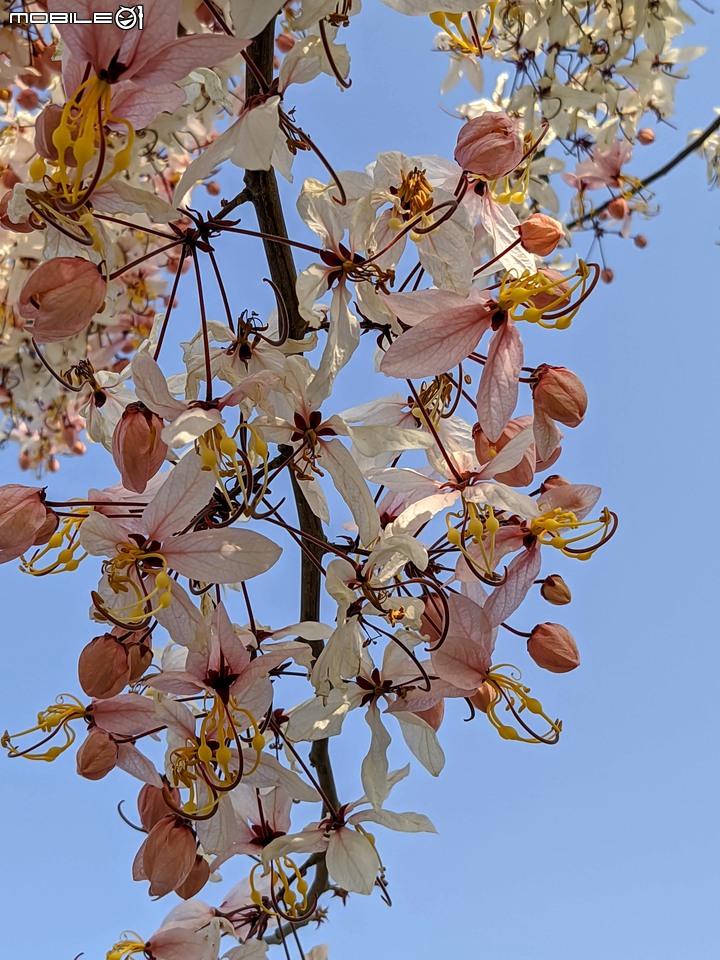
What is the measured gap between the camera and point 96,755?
72cm

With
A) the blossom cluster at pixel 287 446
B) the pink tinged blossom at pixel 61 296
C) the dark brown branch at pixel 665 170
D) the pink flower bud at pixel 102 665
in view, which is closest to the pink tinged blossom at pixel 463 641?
the blossom cluster at pixel 287 446

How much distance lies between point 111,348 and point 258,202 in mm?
1121

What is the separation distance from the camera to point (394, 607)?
64cm

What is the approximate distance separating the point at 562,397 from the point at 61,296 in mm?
352

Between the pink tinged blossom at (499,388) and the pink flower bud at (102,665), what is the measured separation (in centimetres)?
31

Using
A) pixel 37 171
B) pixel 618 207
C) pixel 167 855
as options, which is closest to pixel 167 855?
pixel 167 855

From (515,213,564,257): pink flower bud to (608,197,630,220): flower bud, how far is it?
1.17m

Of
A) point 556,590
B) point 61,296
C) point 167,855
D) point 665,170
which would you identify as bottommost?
point 167,855

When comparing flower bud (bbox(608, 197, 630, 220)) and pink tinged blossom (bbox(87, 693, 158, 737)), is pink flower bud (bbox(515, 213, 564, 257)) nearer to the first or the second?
pink tinged blossom (bbox(87, 693, 158, 737))

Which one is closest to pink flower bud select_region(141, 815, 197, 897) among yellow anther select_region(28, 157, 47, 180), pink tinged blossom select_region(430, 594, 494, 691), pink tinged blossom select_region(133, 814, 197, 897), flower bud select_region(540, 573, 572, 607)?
pink tinged blossom select_region(133, 814, 197, 897)

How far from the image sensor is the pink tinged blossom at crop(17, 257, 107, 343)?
1.82ft

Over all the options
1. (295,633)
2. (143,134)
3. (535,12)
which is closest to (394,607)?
(295,633)

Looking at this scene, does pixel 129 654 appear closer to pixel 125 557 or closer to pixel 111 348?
pixel 125 557

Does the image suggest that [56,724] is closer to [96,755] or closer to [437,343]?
[96,755]
